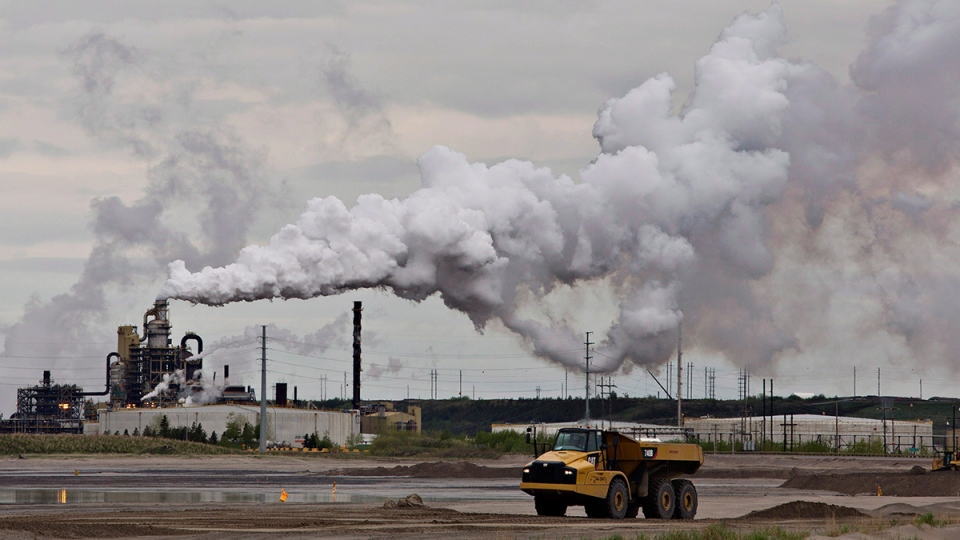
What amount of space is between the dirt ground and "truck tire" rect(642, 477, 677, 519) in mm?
1631

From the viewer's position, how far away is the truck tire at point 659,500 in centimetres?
4928

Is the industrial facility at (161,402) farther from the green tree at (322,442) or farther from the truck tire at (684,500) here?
the truck tire at (684,500)

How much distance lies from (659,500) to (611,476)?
235 centimetres

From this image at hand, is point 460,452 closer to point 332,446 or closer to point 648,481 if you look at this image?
point 332,446

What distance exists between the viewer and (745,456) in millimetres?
119250

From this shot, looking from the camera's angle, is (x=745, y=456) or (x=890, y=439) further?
(x=890, y=439)

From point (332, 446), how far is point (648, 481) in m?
117

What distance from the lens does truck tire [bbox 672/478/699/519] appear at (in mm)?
50188

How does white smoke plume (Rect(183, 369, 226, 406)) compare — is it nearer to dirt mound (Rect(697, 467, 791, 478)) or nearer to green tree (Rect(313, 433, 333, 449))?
green tree (Rect(313, 433, 333, 449))

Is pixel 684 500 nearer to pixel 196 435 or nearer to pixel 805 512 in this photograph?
pixel 805 512

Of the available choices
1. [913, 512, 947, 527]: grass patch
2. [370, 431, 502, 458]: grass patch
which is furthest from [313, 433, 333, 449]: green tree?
[913, 512, 947, 527]: grass patch

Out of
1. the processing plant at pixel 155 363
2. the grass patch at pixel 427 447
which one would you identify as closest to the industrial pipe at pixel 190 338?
the processing plant at pixel 155 363

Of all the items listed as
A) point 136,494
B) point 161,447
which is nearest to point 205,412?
point 161,447

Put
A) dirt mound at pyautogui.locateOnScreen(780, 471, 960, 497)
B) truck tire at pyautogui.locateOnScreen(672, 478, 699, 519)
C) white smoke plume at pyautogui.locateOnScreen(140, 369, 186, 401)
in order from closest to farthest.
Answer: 1. truck tire at pyautogui.locateOnScreen(672, 478, 699, 519)
2. dirt mound at pyautogui.locateOnScreen(780, 471, 960, 497)
3. white smoke plume at pyautogui.locateOnScreen(140, 369, 186, 401)
